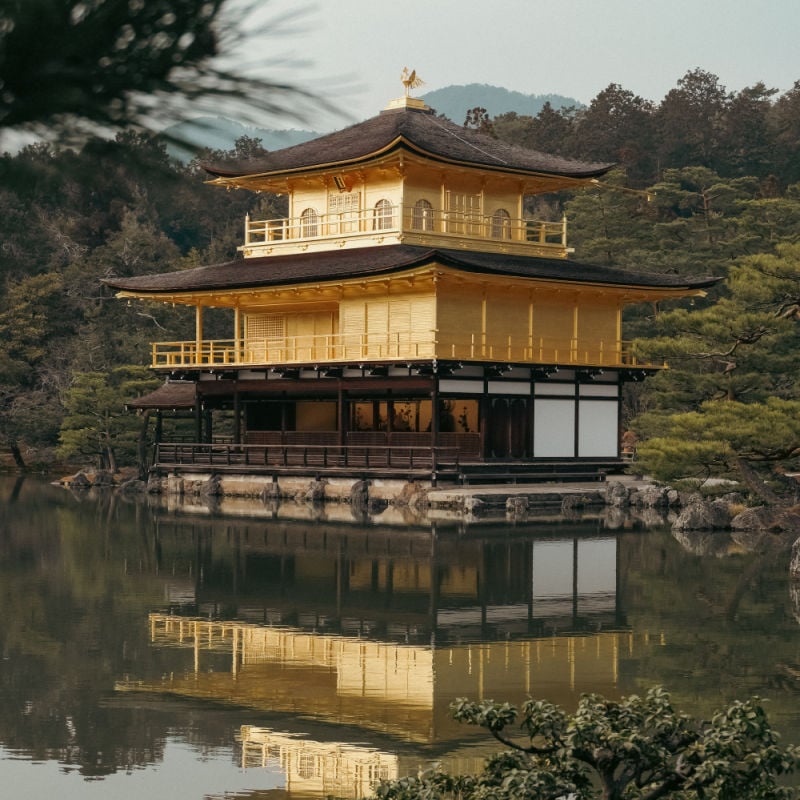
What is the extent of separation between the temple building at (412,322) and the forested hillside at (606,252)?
7.96ft

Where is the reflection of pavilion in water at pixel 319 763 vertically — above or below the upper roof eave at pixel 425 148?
below

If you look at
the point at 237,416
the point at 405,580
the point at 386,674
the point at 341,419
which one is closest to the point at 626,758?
the point at 386,674

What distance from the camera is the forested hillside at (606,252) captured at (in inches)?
185

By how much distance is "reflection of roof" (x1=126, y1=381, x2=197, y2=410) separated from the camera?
39031 mm

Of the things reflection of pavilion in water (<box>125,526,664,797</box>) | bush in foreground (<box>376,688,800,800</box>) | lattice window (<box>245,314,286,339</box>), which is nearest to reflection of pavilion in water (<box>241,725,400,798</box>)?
reflection of pavilion in water (<box>125,526,664,797</box>)

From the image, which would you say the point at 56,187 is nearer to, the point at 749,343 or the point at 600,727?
the point at 600,727

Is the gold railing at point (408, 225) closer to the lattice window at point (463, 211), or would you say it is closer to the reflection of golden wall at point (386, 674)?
the lattice window at point (463, 211)

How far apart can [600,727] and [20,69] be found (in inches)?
170

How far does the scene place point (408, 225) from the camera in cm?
3666

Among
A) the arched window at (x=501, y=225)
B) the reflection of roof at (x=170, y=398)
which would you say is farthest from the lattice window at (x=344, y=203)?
the reflection of roof at (x=170, y=398)

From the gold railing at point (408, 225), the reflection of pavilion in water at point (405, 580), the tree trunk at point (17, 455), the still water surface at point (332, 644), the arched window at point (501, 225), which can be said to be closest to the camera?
the still water surface at point (332, 644)

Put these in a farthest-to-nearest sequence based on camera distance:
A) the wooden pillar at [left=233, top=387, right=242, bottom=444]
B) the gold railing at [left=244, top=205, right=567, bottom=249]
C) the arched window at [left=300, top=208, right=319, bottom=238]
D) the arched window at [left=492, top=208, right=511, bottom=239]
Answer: the arched window at [left=300, top=208, right=319, bottom=238]
the arched window at [left=492, top=208, right=511, bottom=239]
the wooden pillar at [left=233, top=387, right=242, bottom=444]
the gold railing at [left=244, top=205, right=567, bottom=249]

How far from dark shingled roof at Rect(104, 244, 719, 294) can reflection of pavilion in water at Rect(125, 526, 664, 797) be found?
11723 mm

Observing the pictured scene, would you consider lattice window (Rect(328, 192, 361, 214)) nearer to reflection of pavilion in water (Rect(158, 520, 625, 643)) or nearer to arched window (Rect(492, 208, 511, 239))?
arched window (Rect(492, 208, 511, 239))
